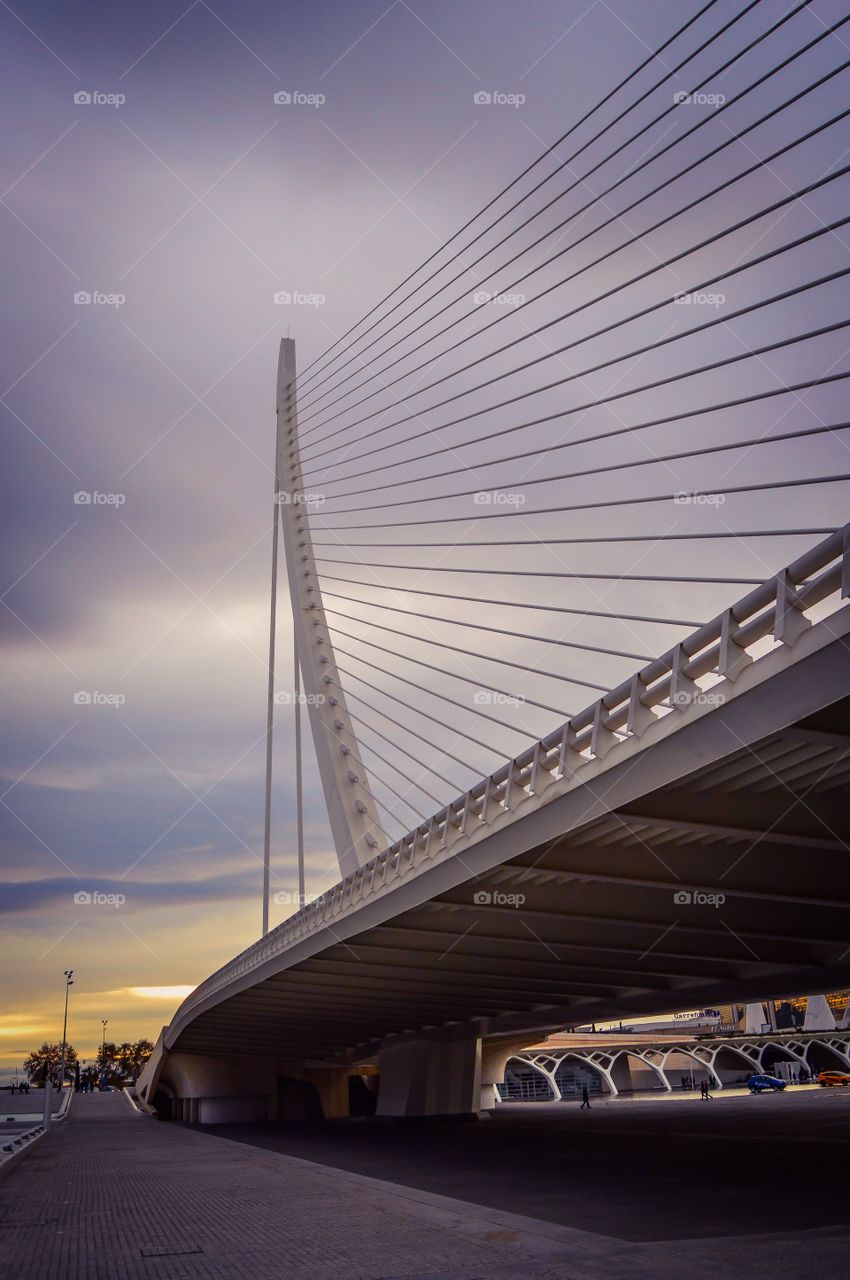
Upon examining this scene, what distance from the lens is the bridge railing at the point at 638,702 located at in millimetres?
10789

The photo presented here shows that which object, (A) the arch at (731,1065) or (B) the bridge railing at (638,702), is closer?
(B) the bridge railing at (638,702)

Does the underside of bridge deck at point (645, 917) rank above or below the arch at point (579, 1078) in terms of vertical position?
above

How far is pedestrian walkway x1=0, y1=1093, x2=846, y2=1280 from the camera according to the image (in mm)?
11281

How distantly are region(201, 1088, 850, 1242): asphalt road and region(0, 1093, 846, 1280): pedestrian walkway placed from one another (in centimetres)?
137

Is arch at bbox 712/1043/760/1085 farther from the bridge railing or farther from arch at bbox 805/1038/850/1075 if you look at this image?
the bridge railing

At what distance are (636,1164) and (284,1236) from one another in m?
12.0

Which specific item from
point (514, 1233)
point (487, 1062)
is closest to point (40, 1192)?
point (514, 1233)

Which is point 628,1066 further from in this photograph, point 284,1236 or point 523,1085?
point 284,1236

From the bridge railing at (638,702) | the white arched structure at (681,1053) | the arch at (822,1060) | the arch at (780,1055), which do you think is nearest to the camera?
the bridge railing at (638,702)

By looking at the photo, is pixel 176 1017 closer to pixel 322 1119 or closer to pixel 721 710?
pixel 322 1119

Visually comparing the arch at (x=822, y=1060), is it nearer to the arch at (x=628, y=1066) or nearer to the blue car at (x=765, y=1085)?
the arch at (x=628, y=1066)

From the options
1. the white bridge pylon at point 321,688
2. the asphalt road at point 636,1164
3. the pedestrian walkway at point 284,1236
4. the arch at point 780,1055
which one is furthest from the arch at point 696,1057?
the pedestrian walkway at point 284,1236

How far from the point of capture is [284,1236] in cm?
1398

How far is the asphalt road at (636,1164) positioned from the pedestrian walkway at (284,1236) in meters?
1.37
